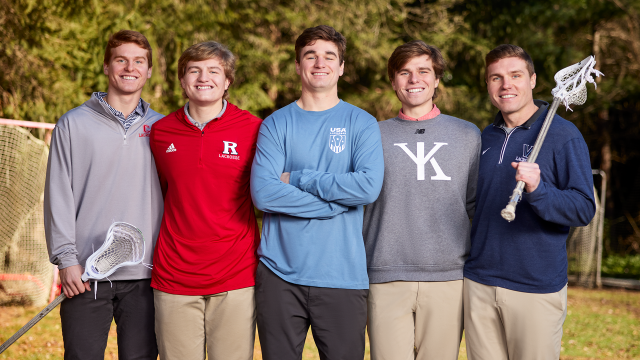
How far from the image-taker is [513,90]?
3.45 metres

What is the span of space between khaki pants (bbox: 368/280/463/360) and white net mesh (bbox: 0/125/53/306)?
722 centimetres

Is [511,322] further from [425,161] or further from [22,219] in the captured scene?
[22,219]

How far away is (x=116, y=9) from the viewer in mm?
11781

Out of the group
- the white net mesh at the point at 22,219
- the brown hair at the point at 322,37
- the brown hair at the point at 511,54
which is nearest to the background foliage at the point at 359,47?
the white net mesh at the point at 22,219

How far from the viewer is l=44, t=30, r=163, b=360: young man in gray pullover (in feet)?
10.8

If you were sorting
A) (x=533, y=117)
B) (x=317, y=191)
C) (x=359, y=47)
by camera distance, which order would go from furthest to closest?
(x=359, y=47), (x=533, y=117), (x=317, y=191)

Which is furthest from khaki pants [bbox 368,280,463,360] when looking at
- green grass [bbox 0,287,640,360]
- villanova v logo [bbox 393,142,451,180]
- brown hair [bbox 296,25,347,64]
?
green grass [bbox 0,287,640,360]

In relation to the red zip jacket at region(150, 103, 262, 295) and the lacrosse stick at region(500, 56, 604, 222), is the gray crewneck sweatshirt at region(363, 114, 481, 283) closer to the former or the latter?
the lacrosse stick at region(500, 56, 604, 222)

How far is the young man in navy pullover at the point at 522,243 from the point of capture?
3.21 m

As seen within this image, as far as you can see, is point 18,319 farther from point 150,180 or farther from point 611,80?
point 611,80

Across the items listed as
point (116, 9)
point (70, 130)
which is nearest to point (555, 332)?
point (70, 130)

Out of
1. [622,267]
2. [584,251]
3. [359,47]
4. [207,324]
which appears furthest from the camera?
[622,267]

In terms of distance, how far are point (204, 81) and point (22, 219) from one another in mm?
6743

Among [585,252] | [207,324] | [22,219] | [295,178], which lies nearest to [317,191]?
[295,178]
